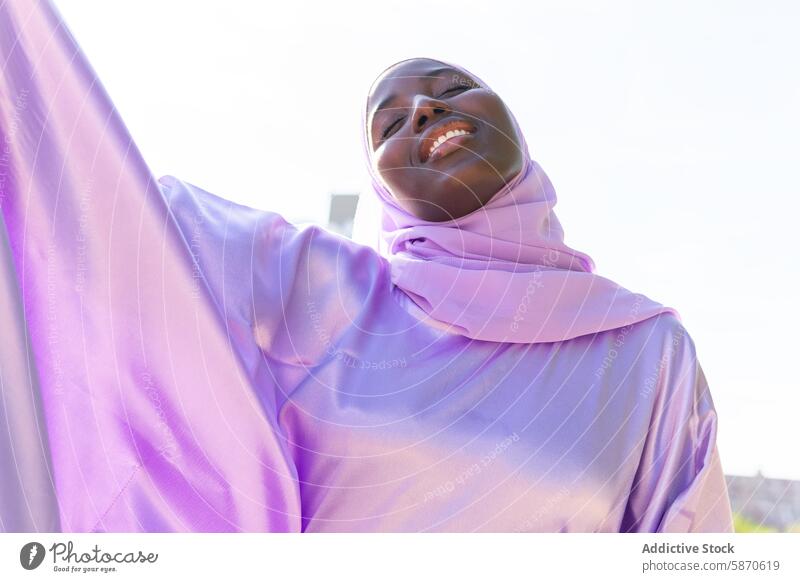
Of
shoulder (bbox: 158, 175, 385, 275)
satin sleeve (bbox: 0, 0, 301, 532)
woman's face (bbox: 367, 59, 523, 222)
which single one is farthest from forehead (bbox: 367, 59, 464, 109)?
satin sleeve (bbox: 0, 0, 301, 532)

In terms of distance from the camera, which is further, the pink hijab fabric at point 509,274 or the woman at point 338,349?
the pink hijab fabric at point 509,274

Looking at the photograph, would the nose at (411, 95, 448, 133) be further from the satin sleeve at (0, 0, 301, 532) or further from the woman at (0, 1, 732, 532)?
the satin sleeve at (0, 0, 301, 532)

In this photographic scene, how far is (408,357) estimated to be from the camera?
3.39ft

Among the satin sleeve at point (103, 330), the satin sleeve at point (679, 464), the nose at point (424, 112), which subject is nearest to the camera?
the satin sleeve at point (103, 330)

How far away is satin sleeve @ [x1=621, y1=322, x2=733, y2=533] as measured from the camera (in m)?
0.99

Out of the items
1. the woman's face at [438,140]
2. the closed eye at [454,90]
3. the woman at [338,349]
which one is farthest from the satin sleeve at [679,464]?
the closed eye at [454,90]

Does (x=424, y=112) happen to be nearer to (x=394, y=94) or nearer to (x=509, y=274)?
(x=394, y=94)

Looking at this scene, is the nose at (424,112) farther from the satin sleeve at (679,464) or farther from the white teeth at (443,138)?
the satin sleeve at (679,464)

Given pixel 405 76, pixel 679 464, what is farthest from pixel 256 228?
pixel 679 464

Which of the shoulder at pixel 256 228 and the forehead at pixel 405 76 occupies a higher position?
the forehead at pixel 405 76

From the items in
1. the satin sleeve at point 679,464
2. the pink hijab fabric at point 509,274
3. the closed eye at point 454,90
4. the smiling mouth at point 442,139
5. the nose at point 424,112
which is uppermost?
the closed eye at point 454,90

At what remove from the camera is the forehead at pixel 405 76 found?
1125mm
